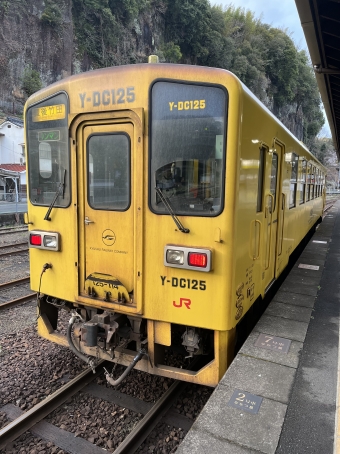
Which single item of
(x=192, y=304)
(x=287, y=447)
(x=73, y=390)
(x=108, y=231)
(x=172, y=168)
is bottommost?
(x=73, y=390)

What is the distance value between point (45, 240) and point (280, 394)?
255 centimetres

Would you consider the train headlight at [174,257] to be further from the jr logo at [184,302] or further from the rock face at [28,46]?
the rock face at [28,46]

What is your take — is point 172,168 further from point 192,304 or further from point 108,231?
point 192,304

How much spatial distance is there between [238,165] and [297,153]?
12.5 ft

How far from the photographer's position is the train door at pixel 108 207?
316 cm

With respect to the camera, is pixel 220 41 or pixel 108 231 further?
pixel 220 41

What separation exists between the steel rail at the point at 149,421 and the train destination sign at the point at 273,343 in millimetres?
919

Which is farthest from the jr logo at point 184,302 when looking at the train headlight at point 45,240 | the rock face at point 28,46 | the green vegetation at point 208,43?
the green vegetation at point 208,43

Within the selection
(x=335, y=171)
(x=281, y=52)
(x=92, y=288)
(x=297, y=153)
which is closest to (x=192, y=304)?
(x=92, y=288)

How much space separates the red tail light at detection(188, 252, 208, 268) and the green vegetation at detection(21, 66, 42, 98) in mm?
35951

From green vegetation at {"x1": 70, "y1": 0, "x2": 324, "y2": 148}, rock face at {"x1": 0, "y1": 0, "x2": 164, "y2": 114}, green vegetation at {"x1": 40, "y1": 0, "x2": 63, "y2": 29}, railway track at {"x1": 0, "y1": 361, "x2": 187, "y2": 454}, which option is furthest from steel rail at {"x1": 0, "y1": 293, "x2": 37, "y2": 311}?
green vegetation at {"x1": 40, "y1": 0, "x2": 63, "y2": 29}

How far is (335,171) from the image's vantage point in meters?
88.5

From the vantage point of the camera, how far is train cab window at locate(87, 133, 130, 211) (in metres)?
3.19

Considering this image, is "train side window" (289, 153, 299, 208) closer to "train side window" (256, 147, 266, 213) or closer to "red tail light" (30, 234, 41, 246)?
"train side window" (256, 147, 266, 213)
